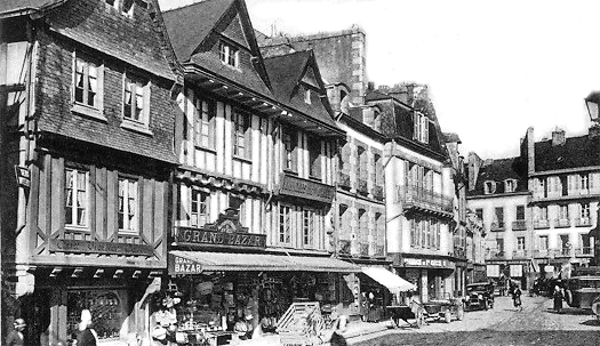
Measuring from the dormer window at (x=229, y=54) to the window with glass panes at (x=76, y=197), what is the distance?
7588 mm

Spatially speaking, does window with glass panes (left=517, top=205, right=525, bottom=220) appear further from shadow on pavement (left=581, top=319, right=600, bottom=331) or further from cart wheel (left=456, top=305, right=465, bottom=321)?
shadow on pavement (left=581, top=319, right=600, bottom=331)

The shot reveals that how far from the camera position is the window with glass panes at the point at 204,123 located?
21562mm

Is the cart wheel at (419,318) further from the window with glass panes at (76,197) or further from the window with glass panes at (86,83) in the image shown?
the window with glass panes at (86,83)

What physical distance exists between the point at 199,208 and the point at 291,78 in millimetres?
7483

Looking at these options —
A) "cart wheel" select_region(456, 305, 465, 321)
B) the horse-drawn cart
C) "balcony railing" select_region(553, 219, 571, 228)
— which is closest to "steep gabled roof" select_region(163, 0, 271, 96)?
the horse-drawn cart

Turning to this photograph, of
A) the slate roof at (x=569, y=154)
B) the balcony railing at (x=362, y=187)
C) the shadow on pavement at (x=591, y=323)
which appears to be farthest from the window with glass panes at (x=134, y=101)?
the slate roof at (x=569, y=154)

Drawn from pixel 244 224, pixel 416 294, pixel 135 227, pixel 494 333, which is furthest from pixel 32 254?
pixel 416 294

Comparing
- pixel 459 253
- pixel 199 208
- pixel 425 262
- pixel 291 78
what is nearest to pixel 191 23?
pixel 291 78

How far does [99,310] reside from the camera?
17.7 metres

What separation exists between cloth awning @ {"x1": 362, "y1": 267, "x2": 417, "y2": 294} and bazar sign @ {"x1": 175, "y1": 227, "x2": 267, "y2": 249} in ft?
28.4

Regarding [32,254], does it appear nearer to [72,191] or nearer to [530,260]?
[72,191]

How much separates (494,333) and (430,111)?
1964 centimetres

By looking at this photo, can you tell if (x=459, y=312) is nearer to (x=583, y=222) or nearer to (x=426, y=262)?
(x=426, y=262)

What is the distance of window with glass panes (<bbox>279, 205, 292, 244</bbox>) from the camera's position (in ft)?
85.5
